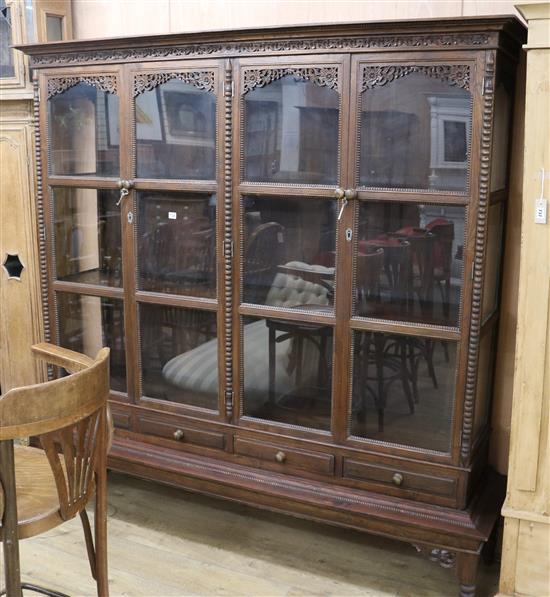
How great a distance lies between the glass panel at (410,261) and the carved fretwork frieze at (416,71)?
0.33 meters

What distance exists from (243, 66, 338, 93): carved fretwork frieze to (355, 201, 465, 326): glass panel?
0.37 meters

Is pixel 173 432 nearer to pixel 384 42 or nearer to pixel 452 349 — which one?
pixel 452 349

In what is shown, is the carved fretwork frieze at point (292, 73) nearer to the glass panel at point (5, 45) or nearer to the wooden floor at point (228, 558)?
the glass panel at point (5, 45)

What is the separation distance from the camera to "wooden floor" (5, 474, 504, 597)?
238cm

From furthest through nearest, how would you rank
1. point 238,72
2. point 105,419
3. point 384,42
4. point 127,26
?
point 127,26 → point 238,72 → point 384,42 → point 105,419

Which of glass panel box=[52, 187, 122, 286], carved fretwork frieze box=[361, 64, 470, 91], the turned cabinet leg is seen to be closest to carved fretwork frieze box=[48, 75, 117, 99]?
glass panel box=[52, 187, 122, 286]

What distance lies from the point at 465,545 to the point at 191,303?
113 cm

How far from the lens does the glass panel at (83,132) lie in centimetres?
255

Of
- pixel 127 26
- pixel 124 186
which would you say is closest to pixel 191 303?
pixel 124 186

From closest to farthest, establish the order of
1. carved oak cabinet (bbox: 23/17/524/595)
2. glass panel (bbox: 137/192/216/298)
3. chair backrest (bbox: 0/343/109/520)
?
chair backrest (bbox: 0/343/109/520) → carved oak cabinet (bbox: 23/17/524/595) → glass panel (bbox: 137/192/216/298)

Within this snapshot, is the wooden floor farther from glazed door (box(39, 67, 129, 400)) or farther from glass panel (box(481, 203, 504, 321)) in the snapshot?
glass panel (box(481, 203, 504, 321))

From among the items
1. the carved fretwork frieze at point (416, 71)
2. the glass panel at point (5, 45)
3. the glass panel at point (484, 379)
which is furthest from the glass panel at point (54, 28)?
the glass panel at point (484, 379)

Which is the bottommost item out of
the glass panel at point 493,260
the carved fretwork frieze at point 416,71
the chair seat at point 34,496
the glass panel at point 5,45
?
the chair seat at point 34,496

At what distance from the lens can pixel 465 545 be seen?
2.17 m
